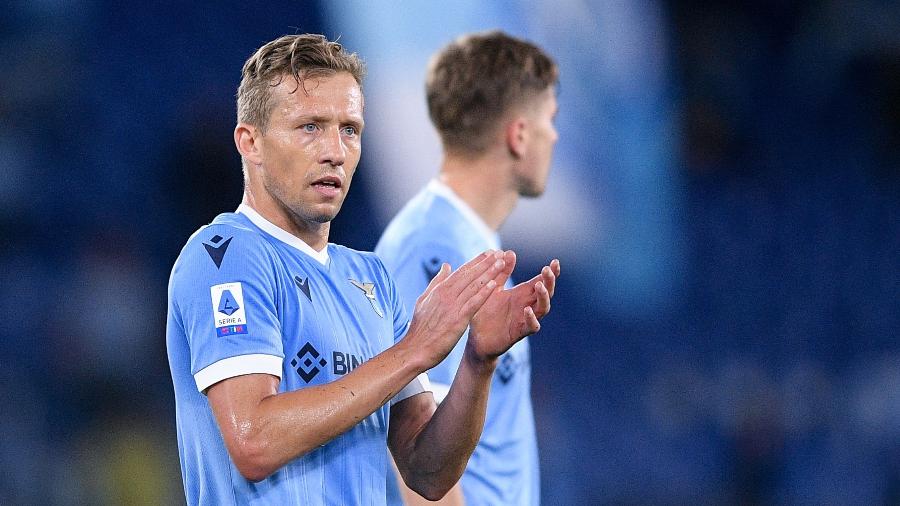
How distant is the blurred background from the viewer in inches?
316

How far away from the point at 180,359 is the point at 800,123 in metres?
Result: 8.76

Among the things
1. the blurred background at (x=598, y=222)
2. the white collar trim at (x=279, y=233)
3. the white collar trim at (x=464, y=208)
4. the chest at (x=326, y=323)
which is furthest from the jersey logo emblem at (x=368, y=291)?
the blurred background at (x=598, y=222)

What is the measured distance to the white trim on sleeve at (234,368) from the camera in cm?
229

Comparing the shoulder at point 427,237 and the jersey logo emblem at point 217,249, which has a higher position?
the shoulder at point 427,237

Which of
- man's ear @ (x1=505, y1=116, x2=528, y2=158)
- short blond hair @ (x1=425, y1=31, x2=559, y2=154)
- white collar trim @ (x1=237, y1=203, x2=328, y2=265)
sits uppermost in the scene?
short blond hair @ (x1=425, y1=31, x2=559, y2=154)

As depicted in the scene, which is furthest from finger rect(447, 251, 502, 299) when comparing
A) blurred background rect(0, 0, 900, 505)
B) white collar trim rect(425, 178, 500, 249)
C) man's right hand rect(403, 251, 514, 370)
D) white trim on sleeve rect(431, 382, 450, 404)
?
blurred background rect(0, 0, 900, 505)

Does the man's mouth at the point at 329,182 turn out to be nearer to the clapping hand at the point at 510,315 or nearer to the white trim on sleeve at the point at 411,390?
the clapping hand at the point at 510,315

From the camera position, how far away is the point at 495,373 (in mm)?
4094

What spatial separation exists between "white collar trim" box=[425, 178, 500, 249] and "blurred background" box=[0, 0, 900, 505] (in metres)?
3.81

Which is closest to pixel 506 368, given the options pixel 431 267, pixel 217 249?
pixel 431 267

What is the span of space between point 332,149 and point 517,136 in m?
2.10

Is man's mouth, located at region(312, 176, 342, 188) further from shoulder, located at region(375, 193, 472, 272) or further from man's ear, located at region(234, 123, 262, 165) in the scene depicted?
shoulder, located at region(375, 193, 472, 272)

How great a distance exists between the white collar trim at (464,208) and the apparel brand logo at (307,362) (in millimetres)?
1897

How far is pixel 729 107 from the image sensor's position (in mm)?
10062
